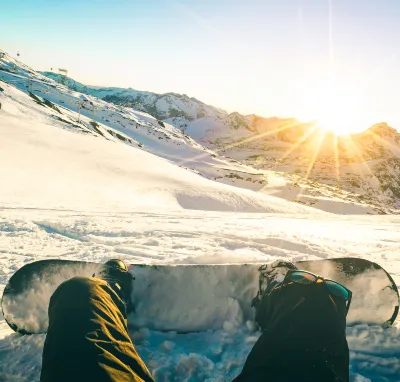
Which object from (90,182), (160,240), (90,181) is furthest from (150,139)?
(160,240)

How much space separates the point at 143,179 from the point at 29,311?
1544cm

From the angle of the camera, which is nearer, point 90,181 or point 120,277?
point 120,277

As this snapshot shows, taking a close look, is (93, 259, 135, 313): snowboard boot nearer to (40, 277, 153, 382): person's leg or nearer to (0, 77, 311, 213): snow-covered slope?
(40, 277, 153, 382): person's leg

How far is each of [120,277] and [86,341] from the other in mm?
1116

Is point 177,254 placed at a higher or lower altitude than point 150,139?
lower

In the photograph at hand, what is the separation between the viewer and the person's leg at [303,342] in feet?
5.38

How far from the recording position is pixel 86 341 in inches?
65.7

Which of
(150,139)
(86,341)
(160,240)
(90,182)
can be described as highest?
(150,139)

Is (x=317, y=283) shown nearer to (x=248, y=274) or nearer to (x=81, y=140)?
(x=248, y=274)

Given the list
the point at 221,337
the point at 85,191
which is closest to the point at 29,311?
the point at 221,337

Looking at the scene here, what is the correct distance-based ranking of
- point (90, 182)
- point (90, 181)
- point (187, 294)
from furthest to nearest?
point (90, 181), point (90, 182), point (187, 294)

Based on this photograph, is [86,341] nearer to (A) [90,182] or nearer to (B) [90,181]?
(A) [90,182]

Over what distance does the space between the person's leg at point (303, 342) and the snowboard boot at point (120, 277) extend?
123 centimetres

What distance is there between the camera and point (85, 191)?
13.3 meters
